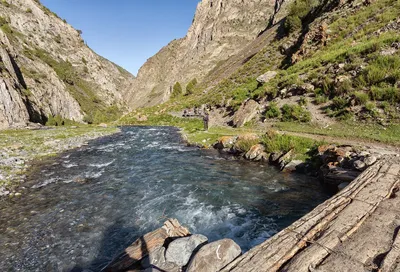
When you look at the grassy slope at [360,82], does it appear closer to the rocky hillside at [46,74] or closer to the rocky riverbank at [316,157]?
the rocky riverbank at [316,157]

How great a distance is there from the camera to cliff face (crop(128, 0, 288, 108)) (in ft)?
319

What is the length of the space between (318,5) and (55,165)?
5992 centimetres

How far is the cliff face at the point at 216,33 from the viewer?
97.4 m

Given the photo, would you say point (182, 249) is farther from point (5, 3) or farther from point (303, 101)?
point (5, 3)

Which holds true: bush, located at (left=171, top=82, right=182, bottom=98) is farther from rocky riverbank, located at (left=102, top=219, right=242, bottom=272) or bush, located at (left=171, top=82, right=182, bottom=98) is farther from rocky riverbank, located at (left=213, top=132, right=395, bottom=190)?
rocky riverbank, located at (left=102, top=219, right=242, bottom=272)

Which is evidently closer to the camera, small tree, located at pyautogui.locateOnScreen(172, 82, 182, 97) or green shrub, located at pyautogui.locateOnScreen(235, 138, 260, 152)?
green shrub, located at pyautogui.locateOnScreen(235, 138, 260, 152)

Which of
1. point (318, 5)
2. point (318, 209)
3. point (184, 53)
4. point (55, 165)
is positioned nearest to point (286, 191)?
point (318, 209)

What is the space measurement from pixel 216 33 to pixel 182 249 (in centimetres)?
11449

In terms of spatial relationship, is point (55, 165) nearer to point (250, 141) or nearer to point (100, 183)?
point (100, 183)

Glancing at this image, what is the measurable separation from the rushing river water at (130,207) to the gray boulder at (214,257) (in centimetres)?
241

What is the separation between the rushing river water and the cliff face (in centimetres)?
8512

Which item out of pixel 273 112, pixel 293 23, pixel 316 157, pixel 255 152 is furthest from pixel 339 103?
pixel 293 23

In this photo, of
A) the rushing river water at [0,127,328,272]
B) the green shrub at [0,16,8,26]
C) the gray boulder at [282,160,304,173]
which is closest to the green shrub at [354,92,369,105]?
the gray boulder at [282,160,304,173]

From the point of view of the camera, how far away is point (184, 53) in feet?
440
